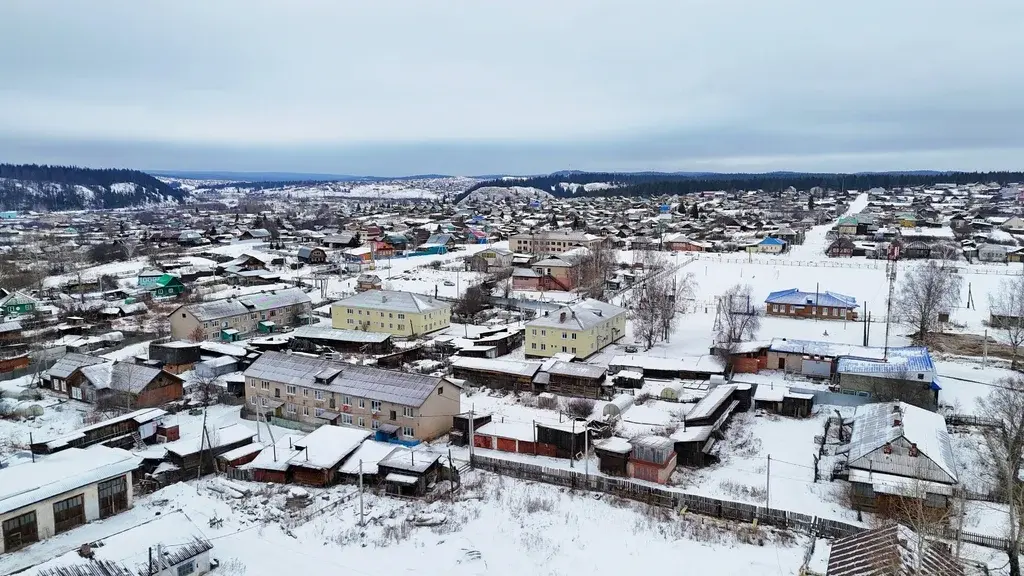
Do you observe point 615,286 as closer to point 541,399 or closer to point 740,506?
point 541,399

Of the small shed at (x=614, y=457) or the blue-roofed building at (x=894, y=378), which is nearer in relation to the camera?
the small shed at (x=614, y=457)

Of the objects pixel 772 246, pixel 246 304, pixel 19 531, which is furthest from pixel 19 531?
pixel 772 246

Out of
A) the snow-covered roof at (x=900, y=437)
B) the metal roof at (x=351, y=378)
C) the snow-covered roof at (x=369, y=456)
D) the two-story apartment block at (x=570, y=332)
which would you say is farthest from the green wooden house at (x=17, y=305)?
the snow-covered roof at (x=900, y=437)

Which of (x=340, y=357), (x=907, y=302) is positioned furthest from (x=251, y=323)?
(x=907, y=302)

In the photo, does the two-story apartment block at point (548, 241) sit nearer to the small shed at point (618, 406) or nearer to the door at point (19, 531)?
the small shed at point (618, 406)

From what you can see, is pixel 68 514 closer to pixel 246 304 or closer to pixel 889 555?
pixel 889 555

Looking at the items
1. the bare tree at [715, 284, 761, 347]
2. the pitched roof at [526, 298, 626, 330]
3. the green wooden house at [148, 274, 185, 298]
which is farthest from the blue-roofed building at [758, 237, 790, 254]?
the green wooden house at [148, 274, 185, 298]

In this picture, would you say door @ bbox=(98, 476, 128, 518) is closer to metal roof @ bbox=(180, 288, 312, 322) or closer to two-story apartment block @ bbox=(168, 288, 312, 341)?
two-story apartment block @ bbox=(168, 288, 312, 341)
